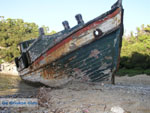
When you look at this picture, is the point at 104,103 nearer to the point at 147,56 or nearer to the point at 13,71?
the point at 147,56

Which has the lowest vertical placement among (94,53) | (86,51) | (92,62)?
(92,62)

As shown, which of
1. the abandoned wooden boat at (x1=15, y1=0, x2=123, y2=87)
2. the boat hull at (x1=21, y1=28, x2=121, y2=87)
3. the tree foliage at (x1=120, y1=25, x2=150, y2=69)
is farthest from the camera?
the tree foliage at (x1=120, y1=25, x2=150, y2=69)

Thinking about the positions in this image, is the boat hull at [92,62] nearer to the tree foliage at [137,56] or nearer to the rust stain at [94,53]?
the rust stain at [94,53]

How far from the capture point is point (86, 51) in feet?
16.1

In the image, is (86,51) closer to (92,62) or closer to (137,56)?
(92,62)

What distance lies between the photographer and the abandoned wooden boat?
4.66 m

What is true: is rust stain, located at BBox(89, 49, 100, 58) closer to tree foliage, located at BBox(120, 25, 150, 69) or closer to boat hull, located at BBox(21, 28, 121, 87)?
boat hull, located at BBox(21, 28, 121, 87)

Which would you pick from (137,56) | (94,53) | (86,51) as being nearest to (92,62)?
(94,53)

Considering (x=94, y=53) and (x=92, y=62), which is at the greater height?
(x=94, y=53)

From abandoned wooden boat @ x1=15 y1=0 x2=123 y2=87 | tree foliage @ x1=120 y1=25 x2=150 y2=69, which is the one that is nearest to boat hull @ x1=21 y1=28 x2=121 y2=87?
abandoned wooden boat @ x1=15 y1=0 x2=123 y2=87

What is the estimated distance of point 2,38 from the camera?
30.3m

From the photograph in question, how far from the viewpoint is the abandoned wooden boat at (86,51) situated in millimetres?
4660

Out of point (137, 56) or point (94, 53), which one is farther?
point (137, 56)

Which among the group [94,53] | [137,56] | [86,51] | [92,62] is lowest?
[92,62]
